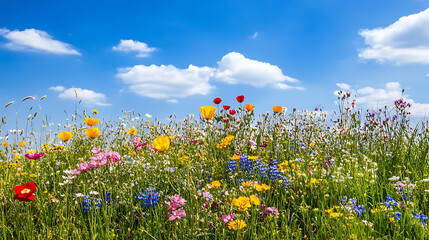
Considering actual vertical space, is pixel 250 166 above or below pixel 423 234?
above

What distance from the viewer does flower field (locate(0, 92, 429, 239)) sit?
8.24ft

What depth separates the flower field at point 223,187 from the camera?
8.24 ft

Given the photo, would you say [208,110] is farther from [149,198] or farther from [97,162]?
[97,162]

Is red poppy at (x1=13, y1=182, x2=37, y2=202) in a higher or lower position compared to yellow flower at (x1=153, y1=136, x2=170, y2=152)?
lower

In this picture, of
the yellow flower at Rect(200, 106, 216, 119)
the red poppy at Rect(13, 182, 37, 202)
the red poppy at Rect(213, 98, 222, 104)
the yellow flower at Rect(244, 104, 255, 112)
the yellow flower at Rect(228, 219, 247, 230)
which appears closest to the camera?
the red poppy at Rect(13, 182, 37, 202)

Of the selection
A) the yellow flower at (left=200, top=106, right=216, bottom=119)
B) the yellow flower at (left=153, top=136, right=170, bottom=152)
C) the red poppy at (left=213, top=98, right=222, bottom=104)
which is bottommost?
the yellow flower at (left=153, top=136, right=170, bottom=152)

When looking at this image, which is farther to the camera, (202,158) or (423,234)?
(202,158)

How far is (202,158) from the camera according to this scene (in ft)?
13.9

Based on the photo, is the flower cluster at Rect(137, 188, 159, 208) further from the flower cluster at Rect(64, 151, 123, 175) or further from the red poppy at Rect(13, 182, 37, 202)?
the red poppy at Rect(13, 182, 37, 202)

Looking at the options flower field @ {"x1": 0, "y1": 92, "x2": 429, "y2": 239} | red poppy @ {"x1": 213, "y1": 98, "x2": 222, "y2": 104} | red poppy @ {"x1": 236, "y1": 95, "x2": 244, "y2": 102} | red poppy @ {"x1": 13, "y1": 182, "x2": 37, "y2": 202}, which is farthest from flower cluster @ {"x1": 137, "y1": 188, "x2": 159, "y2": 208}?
red poppy @ {"x1": 236, "y1": 95, "x2": 244, "y2": 102}

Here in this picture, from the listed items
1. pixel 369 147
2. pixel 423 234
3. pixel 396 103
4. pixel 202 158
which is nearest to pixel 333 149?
pixel 369 147

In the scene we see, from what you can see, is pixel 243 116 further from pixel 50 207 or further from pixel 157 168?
pixel 50 207

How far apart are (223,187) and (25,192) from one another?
170 cm

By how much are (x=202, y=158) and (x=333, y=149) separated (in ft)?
8.38
